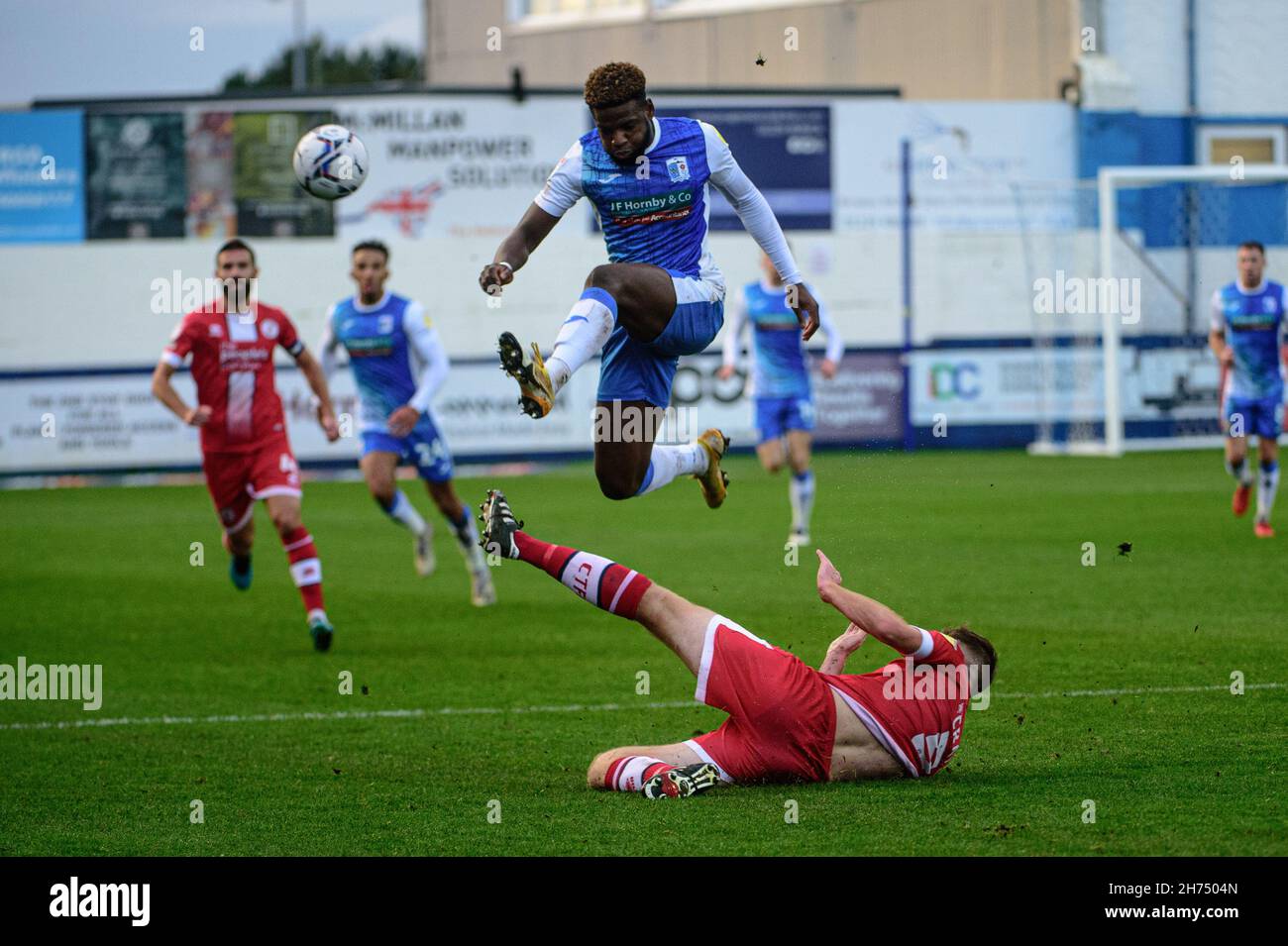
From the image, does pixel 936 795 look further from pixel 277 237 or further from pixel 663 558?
pixel 277 237

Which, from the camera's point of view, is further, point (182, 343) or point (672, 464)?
point (182, 343)

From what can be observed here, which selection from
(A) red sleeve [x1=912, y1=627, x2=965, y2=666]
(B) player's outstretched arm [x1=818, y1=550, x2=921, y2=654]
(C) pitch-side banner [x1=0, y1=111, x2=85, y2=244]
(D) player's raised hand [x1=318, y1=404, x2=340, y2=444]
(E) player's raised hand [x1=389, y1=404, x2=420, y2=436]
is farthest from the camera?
(C) pitch-side banner [x1=0, y1=111, x2=85, y2=244]

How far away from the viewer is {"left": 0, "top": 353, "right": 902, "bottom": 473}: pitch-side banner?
2703 centimetres

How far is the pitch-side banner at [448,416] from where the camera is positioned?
88.7ft

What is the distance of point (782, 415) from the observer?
Result: 1808 centimetres

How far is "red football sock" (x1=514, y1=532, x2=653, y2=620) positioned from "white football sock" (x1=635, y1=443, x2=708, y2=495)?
1018 mm

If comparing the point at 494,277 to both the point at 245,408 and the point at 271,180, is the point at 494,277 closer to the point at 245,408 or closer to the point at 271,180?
the point at 245,408

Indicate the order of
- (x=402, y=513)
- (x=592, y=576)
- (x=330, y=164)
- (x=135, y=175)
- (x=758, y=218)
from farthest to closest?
(x=135, y=175)
(x=402, y=513)
(x=330, y=164)
(x=758, y=218)
(x=592, y=576)

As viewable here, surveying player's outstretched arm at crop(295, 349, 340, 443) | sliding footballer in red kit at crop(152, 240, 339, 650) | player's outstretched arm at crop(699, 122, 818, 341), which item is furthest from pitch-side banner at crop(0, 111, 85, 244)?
player's outstretched arm at crop(699, 122, 818, 341)

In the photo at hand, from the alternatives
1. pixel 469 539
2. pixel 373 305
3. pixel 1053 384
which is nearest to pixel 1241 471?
pixel 469 539

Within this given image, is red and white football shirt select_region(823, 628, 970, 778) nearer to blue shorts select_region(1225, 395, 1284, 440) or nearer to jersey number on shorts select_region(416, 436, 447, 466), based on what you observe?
jersey number on shorts select_region(416, 436, 447, 466)

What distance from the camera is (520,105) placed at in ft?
93.5

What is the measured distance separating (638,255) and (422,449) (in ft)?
20.1

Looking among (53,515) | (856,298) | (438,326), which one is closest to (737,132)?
(856,298)
